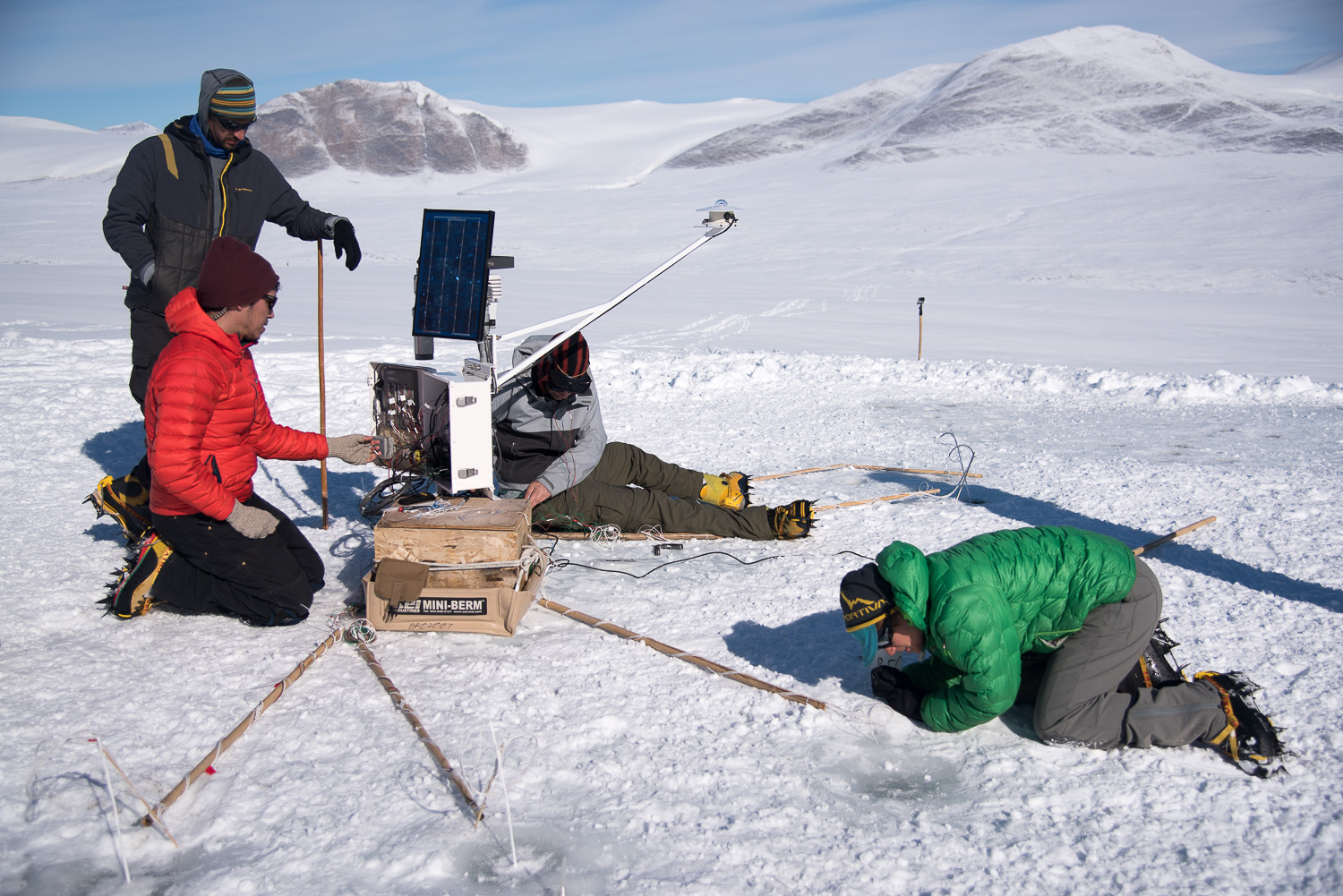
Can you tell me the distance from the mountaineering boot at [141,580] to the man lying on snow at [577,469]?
1.42 meters

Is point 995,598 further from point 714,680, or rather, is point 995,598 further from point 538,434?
point 538,434

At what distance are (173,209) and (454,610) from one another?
222 centimetres

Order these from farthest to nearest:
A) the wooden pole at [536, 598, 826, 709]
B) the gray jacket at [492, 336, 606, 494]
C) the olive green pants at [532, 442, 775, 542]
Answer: the olive green pants at [532, 442, 775, 542] < the gray jacket at [492, 336, 606, 494] < the wooden pole at [536, 598, 826, 709]

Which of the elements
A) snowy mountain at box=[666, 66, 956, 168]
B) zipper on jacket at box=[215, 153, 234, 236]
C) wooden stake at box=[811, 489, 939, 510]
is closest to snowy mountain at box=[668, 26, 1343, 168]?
snowy mountain at box=[666, 66, 956, 168]

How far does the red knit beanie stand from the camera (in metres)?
3.16

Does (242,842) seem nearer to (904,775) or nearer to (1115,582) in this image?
(904,775)

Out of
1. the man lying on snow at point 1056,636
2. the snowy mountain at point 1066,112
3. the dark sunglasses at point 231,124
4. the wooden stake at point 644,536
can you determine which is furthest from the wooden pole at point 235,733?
the snowy mountain at point 1066,112

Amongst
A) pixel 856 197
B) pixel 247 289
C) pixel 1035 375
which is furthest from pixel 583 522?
pixel 856 197

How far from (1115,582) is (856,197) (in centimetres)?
3078

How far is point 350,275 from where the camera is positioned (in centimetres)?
2053

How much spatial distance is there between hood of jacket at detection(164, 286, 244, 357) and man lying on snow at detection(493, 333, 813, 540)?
4.35 feet

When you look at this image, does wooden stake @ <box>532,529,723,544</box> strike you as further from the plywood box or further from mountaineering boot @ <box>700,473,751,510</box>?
the plywood box

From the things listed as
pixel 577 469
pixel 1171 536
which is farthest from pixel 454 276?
pixel 1171 536

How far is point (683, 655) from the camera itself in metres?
3.20
